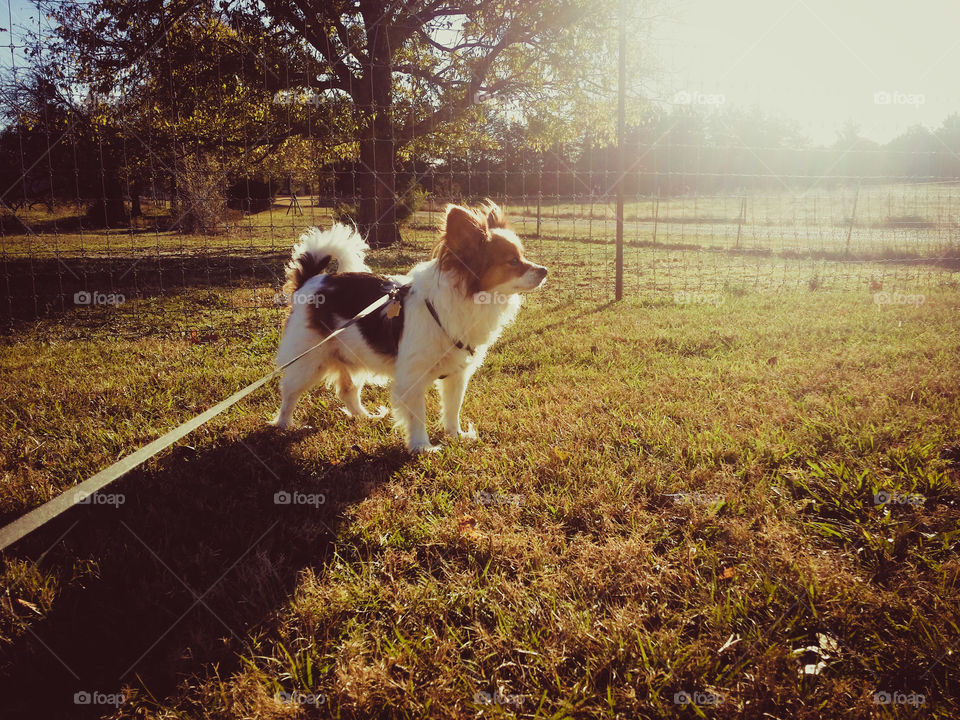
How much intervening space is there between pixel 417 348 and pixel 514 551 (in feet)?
5.53

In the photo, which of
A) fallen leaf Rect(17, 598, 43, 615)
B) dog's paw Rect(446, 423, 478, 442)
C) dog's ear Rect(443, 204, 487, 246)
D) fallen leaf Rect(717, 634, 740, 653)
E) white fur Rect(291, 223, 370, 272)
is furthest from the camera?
white fur Rect(291, 223, 370, 272)

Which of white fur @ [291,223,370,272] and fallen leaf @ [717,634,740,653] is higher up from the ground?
white fur @ [291,223,370,272]

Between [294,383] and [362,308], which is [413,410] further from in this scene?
[294,383]

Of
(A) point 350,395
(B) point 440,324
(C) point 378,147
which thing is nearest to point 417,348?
(B) point 440,324

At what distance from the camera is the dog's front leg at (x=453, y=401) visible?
408cm

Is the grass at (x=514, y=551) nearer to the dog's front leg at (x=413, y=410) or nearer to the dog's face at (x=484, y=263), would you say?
the dog's front leg at (x=413, y=410)

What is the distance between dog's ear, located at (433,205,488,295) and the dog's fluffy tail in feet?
3.77

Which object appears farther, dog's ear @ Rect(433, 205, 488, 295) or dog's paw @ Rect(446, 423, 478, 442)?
dog's paw @ Rect(446, 423, 478, 442)

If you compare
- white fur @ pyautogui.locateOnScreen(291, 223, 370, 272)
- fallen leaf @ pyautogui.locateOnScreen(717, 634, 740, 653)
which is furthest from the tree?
fallen leaf @ pyautogui.locateOnScreen(717, 634, 740, 653)

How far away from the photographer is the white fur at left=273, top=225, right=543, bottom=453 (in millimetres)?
3787

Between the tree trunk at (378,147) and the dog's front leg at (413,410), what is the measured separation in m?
11.3

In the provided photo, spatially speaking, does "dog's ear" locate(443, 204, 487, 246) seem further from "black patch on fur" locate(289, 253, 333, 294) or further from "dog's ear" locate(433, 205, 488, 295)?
"black patch on fur" locate(289, 253, 333, 294)

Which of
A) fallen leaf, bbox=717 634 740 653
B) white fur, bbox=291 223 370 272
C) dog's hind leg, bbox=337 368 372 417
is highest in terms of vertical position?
white fur, bbox=291 223 370 272

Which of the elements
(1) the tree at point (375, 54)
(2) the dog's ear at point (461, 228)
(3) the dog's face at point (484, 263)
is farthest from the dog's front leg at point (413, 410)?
(1) the tree at point (375, 54)
